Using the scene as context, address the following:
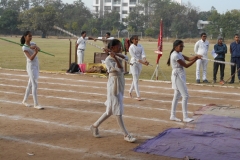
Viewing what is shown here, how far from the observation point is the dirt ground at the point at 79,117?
633 cm

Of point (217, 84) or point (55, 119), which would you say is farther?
point (217, 84)

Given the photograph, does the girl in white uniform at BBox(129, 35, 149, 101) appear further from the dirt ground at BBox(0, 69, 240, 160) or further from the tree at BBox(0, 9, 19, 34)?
the tree at BBox(0, 9, 19, 34)

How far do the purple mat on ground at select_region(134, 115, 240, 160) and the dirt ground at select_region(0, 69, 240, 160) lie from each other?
0.26 meters

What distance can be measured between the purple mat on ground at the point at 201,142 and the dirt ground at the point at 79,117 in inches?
10.3

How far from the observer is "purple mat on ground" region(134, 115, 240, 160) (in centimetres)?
607

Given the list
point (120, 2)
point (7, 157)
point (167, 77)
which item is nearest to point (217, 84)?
point (167, 77)

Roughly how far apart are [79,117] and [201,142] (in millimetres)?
3091

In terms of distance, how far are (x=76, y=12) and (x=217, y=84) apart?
76443 millimetres

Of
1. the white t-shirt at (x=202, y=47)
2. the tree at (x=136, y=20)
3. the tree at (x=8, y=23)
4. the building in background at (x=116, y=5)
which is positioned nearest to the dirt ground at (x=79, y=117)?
the white t-shirt at (x=202, y=47)

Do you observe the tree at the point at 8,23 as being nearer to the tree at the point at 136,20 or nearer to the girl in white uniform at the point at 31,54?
the tree at the point at 136,20

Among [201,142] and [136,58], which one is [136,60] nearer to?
[136,58]

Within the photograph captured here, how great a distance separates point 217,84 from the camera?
46.5 ft

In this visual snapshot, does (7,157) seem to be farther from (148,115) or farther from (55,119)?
(148,115)

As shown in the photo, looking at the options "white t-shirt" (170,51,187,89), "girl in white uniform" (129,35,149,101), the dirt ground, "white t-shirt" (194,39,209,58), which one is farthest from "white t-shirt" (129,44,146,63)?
"white t-shirt" (194,39,209,58)
